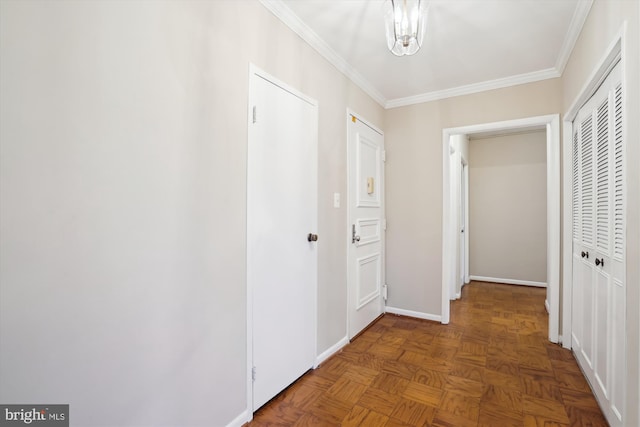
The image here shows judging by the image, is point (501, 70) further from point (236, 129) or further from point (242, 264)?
point (242, 264)

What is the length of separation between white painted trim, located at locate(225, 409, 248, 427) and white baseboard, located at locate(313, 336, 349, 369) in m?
0.68

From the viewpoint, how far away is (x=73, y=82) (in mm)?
1006

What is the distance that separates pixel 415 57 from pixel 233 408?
2.79m

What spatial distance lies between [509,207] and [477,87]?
2717 mm

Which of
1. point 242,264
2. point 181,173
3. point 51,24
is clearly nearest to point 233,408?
point 242,264

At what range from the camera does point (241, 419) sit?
1.66 meters

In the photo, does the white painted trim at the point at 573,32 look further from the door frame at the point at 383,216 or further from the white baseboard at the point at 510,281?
the white baseboard at the point at 510,281

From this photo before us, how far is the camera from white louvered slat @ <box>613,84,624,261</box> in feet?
4.91

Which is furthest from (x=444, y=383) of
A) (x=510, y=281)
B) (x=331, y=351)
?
(x=510, y=281)

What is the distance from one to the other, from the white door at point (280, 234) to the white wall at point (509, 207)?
13.2 feet

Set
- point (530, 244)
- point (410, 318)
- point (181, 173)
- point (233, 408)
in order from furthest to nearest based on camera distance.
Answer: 1. point (530, 244)
2. point (410, 318)
3. point (233, 408)
4. point (181, 173)

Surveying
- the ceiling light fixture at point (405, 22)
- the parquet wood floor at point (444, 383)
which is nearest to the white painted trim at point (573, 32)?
the ceiling light fixture at point (405, 22)

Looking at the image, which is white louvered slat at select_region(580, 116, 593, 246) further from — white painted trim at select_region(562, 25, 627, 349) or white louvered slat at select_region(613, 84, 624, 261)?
white louvered slat at select_region(613, 84, 624, 261)
